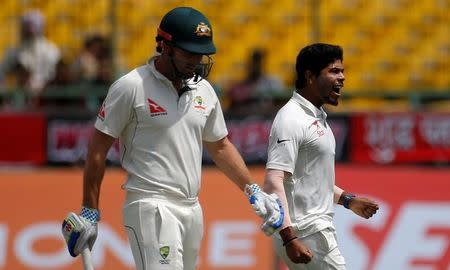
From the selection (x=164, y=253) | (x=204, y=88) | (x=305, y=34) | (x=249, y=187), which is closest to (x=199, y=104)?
(x=204, y=88)

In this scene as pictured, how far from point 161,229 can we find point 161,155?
1.36 feet

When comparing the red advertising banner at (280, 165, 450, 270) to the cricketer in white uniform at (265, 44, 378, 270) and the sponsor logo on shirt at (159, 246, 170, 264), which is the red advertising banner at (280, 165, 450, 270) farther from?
the sponsor logo on shirt at (159, 246, 170, 264)

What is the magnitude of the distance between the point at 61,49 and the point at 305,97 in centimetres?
667

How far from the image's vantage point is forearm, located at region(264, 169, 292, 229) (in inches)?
256

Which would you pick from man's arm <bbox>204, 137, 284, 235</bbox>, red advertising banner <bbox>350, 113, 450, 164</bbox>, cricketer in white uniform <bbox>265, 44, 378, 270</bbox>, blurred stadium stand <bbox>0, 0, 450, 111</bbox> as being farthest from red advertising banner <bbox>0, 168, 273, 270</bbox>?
cricketer in white uniform <bbox>265, 44, 378, 270</bbox>

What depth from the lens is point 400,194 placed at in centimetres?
1103

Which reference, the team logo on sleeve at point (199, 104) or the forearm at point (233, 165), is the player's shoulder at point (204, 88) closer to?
the team logo on sleeve at point (199, 104)

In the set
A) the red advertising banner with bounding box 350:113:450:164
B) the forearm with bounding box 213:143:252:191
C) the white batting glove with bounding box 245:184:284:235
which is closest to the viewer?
the white batting glove with bounding box 245:184:284:235

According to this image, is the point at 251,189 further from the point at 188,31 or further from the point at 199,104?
the point at 188,31

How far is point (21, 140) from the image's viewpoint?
11812 mm

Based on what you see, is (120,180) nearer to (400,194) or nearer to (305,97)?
(400,194)

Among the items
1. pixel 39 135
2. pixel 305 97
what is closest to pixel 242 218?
pixel 39 135

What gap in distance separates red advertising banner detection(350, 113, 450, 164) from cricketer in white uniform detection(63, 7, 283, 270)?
5.76 m

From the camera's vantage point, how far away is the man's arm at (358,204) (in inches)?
280
